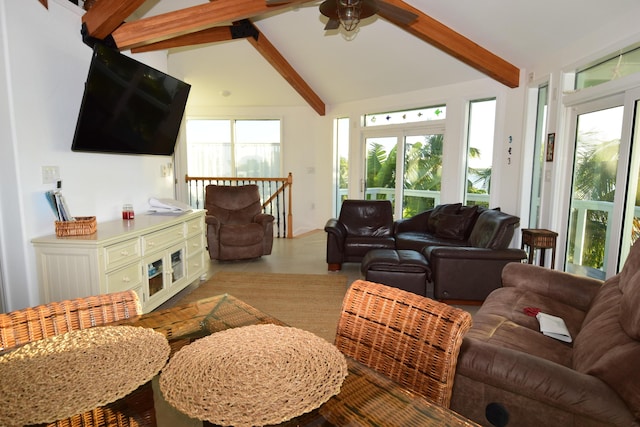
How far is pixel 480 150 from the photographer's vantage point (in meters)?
5.38

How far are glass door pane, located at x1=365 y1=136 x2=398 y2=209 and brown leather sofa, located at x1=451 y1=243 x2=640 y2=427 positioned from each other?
4.76 metres

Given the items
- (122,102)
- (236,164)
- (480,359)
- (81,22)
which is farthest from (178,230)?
(236,164)

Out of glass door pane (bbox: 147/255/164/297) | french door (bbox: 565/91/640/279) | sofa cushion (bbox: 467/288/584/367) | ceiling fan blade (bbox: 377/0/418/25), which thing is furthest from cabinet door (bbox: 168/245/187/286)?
french door (bbox: 565/91/640/279)

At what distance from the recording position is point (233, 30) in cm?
504

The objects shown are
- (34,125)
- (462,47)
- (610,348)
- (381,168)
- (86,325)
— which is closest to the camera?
(86,325)

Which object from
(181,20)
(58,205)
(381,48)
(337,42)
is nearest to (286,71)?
(337,42)

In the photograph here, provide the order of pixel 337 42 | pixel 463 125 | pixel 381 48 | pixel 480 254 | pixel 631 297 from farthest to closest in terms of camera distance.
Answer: pixel 463 125 → pixel 337 42 → pixel 381 48 → pixel 480 254 → pixel 631 297

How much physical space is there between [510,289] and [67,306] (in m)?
2.54

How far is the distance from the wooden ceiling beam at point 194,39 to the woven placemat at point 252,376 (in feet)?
12.1

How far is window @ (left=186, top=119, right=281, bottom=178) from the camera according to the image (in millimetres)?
7875

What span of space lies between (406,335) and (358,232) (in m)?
3.83

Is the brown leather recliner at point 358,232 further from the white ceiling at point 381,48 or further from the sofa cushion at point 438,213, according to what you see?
the white ceiling at point 381,48

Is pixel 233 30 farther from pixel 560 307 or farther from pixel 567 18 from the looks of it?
pixel 560 307

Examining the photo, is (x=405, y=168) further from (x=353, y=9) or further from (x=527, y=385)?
(x=527, y=385)
